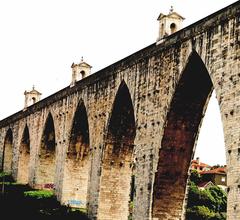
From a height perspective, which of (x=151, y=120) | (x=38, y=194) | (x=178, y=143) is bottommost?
(x=38, y=194)

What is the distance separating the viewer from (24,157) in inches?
1905

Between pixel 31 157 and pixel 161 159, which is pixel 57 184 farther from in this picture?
pixel 161 159

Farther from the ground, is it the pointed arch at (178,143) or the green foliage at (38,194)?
the pointed arch at (178,143)

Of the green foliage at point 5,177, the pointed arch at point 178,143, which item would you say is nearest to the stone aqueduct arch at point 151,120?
the pointed arch at point 178,143

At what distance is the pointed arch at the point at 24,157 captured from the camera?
47812mm

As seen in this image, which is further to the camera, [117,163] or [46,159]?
[46,159]

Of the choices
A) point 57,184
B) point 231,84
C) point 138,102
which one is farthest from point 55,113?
point 231,84

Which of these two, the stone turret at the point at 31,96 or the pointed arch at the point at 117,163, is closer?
the pointed arch at the point at 117,163

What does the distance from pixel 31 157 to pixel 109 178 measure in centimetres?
1400

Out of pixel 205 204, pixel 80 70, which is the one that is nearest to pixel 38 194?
pixel 80 70

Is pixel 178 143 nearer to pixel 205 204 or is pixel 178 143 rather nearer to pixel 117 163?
pixel 117 163

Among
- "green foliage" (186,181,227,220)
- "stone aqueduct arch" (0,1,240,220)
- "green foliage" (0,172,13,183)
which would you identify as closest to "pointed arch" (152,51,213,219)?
"stone aqueduct arch" (0,1,240,220)

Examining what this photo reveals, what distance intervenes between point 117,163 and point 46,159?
12320mm

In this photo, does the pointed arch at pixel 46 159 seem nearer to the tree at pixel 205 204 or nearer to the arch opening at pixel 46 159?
the arch opening at pixel 46 159
